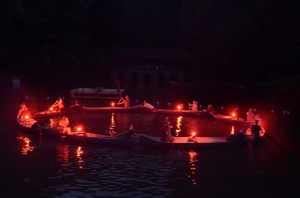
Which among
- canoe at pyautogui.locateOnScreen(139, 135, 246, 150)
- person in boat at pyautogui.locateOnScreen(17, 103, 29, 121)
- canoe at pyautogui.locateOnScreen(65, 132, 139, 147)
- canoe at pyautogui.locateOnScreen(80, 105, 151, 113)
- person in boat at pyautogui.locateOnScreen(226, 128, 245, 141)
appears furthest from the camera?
canoe at pyautogui.locateOnScreen(80, 105, 151, 113)

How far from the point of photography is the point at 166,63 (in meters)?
83.6

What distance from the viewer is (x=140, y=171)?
2286 cm

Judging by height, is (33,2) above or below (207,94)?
above

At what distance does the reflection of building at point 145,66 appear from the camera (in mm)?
82938

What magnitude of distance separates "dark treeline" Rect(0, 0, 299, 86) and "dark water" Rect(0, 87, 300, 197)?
36914mm

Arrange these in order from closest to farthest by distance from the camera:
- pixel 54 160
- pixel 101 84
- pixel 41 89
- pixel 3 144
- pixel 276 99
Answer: pixel 54 160
pixel 3 144
pixel 276 99
pixel 41 89
pixel 101 84

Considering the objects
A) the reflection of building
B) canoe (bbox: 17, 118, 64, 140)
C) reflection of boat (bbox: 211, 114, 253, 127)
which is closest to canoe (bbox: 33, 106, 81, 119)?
canoe (bbox: 17, 118, 64, 140)

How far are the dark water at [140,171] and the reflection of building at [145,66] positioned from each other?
173 feet

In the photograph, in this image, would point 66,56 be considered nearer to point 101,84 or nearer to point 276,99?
point 101,84

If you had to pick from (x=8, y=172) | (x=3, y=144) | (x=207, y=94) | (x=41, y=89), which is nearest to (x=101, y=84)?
(x=41, y=89)

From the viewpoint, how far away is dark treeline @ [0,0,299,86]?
2594 inches

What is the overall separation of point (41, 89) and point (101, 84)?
1802 cm

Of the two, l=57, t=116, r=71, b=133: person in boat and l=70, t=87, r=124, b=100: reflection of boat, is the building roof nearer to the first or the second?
l=70, t=87, r=124, b=100: reflection of boat

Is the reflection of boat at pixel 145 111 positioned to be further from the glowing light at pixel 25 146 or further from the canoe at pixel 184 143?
the canoe at pixel 184 143
